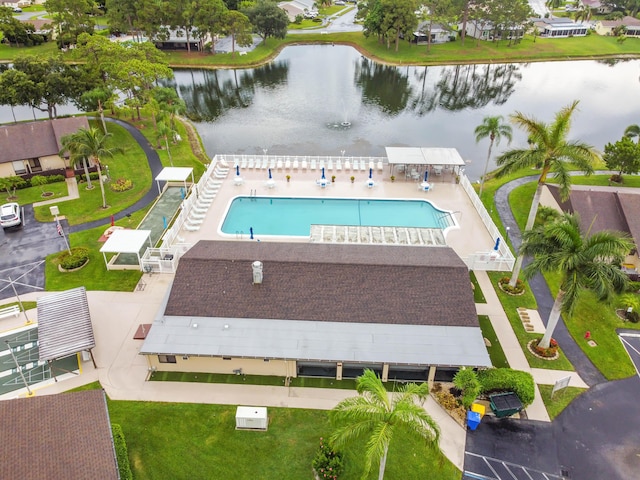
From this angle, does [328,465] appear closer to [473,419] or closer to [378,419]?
[378,419]

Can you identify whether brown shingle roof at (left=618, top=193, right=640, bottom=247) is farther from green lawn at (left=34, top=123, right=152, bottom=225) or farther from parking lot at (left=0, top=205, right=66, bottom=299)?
parking lot at (left=0, top=205, right=66, bottom=299)

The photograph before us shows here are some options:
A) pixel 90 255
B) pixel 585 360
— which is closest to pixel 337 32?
pixel 90 255

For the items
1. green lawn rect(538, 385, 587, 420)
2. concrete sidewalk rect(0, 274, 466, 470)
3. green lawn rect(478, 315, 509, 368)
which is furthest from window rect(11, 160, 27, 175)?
green lawn rect(538, 385, 587, 420)

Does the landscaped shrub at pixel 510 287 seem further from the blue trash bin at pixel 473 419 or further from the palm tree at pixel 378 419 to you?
the palm tree at pixel 378 419

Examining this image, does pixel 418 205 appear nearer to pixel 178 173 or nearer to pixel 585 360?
pixel 585 360

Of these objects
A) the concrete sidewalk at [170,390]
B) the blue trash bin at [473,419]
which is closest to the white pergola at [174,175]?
the concrete sidewalk at [170,390]

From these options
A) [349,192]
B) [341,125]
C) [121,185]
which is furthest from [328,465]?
[341,125]

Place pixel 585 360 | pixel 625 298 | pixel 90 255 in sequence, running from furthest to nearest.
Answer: pixel 90 255 → pixel 625 298 → pixel 585 360
